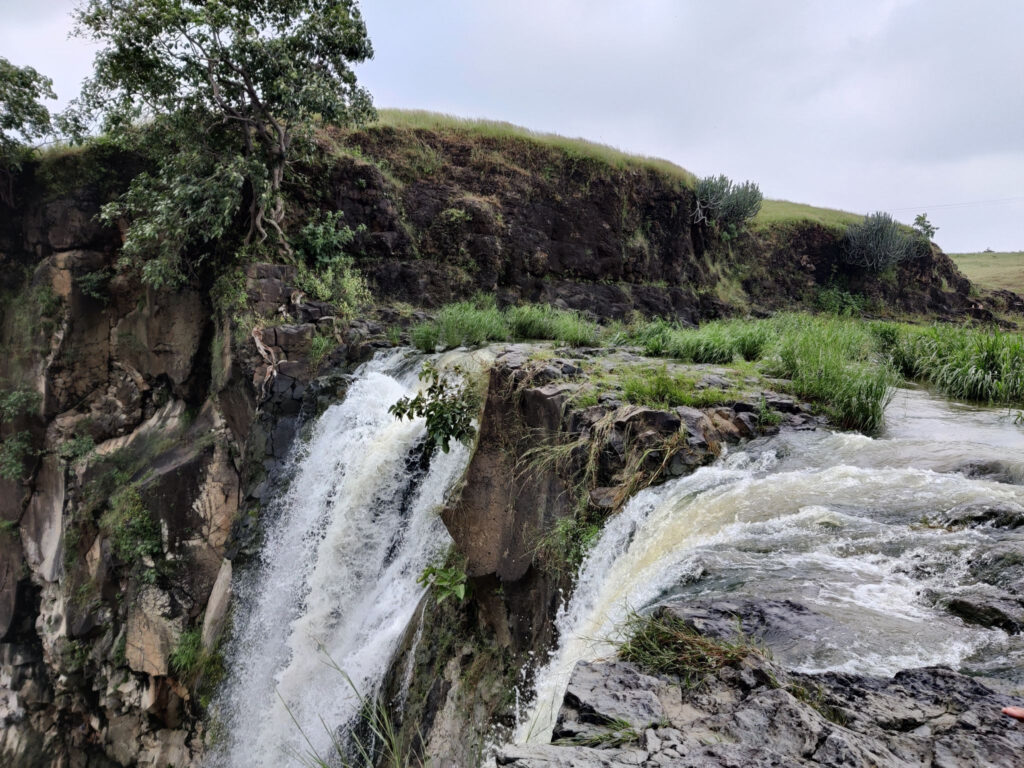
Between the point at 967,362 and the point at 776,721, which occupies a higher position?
the point at 967,362

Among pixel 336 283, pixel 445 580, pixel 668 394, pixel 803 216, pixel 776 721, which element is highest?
pixel 803 216

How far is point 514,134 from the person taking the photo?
15.7 meters

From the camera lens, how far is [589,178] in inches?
617

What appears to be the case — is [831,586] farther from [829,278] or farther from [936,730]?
[829,278]

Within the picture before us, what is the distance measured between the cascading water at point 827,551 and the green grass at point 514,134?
43.8 ft

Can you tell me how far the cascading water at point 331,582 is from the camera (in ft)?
18.2

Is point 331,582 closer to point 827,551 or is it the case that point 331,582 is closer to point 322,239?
point 827,551

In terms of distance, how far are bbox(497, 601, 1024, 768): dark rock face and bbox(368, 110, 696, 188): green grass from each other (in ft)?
50.2

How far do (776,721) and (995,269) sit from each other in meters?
26.7

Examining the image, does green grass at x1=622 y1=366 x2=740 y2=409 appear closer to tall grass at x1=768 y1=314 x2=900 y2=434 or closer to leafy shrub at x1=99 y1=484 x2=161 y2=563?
tall grass at x1=768 y1=314 x2=900 y2=434

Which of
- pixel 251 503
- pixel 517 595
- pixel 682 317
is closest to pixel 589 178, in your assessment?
pixel 682 317

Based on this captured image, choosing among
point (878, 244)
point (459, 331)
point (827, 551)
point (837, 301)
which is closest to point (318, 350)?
point (459, 331)

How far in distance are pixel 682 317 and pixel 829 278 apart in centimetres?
570

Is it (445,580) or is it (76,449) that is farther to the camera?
(76,449)
